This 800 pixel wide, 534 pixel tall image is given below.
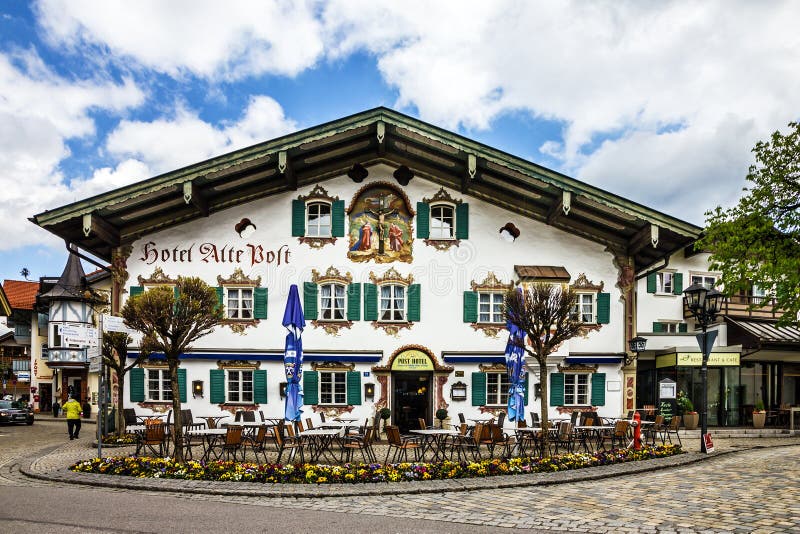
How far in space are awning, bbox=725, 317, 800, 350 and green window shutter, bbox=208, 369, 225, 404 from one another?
19.5m

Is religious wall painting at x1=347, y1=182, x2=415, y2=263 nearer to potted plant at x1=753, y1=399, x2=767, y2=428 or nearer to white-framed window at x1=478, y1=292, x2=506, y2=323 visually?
white-framed window at x1=478, y1=292, x2=506, y2=323

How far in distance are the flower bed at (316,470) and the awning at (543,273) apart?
8.11 m

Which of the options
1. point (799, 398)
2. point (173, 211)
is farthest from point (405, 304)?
point (799, 398)

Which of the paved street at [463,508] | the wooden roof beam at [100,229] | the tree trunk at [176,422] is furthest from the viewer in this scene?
the wooden roof beam at [100,229]

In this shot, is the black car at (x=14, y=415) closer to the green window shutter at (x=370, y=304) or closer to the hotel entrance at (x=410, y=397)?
the green window shutter at (x=370, y=304)

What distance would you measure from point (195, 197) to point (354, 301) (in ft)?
19.3

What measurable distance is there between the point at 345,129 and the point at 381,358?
7.20 metres

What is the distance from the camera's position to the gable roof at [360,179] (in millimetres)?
20656

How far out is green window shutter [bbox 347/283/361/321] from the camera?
71.7 ft

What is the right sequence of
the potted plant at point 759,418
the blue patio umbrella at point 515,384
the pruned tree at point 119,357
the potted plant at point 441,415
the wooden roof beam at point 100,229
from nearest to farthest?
the blue patio umbrella at point 515,384 → the pruned tree at point 119,357 → the wooden roof beam at point 100,229 → the potted plant at point 441,415 → the potted plant at point 759,418

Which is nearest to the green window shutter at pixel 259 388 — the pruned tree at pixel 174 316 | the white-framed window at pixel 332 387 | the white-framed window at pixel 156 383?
the white-framed window at pixel 332 387

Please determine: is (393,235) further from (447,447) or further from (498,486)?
(498,486)

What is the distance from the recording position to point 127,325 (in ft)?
50.1

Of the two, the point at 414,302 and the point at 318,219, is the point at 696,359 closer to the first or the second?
the point at 414,302
